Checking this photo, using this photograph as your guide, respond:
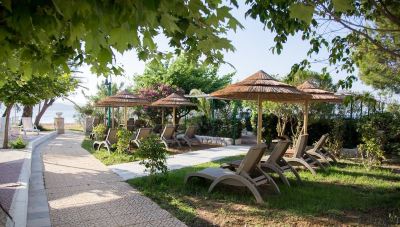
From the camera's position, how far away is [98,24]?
6.88ft

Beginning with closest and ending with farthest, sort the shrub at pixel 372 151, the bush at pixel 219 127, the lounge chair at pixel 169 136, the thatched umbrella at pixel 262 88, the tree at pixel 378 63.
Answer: the tree at pixel 378 63 < the thatched umbrella at pixel 262 88 < the shrub at pixel 372 151 < the lounge chair at pixel 169 136 < the bush at pixel 219 127

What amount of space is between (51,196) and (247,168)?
3.88 metres

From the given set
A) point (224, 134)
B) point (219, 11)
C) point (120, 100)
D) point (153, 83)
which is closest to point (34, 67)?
Answer: point (219, 11)

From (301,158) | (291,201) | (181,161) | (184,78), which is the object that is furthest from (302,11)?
(184,78)

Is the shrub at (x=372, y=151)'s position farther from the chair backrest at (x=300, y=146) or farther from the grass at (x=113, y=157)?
the grass at (x=113, y=157)

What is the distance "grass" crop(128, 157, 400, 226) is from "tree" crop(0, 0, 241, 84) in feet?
10.8

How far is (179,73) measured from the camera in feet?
85.5

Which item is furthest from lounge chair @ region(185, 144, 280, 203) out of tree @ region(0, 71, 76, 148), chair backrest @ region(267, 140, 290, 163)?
tree @ region(0, 71, 76, 148)

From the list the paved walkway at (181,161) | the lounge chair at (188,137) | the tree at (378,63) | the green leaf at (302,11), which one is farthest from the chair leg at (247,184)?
the lounge chair at (188,137)

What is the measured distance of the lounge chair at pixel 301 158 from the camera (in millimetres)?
9445

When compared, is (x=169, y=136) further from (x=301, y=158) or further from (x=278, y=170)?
(x=278, y=170)

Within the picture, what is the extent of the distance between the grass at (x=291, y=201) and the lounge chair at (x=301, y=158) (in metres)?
0.38

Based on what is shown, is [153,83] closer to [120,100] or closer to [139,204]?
[120,100]

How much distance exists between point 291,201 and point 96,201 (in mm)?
3667
